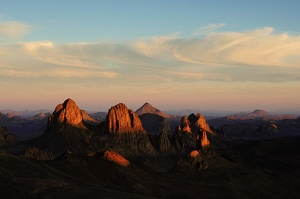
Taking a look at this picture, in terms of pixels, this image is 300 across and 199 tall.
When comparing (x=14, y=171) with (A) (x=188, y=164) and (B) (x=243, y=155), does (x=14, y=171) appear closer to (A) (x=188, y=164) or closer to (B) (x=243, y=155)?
(A) (x=188, y=164)

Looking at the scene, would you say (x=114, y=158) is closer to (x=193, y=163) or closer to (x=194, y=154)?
(x=193, y=163)

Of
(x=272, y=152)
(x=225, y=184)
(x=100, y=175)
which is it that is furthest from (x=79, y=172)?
(x=272, y=152)

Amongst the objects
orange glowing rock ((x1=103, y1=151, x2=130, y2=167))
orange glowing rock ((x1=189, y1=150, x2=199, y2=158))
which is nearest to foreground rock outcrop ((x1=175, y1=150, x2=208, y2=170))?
orange glowing rock ((x1=189, y1=150, x2=199, y2=158))

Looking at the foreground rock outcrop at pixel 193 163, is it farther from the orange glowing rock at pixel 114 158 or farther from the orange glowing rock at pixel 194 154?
the orange glowing rock at pixel 114 158

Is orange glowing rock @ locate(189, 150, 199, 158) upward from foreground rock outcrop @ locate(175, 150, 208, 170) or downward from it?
upward

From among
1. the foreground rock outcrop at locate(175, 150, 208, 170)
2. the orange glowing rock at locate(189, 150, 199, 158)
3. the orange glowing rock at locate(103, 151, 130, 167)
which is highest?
the orange glowing rock at locate(103, 151, 130, 167)

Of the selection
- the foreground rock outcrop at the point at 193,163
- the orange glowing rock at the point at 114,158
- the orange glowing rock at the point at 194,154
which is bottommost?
the foreground rock outcrop at the point at 193,163

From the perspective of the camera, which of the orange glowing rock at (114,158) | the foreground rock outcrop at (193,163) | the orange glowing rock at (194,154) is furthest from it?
the orange glowing rock at (194,154)

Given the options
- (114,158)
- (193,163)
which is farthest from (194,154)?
(114,158)

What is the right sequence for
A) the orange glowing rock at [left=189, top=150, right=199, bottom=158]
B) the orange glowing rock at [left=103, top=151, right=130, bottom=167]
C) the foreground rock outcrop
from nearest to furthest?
the orange glowing rock at [left=103, top=151, right=130, bottom=167] < the foreground rock outcrop < the orange glowing rock at [left=189, top=150, right=199, bottom=158]

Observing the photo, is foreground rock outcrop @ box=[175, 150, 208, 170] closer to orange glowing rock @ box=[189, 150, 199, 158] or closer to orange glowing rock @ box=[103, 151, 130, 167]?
orange glowing rock @ box=[189, 150, 199, 158]

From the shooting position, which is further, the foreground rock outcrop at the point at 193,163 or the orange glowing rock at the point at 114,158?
the foreground rock outcrop at the point at 193,163

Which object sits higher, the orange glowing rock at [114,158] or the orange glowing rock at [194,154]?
the orange glowing rock at [114,158]

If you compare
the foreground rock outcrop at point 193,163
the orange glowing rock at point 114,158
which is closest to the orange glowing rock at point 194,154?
the foreground rock outcrop at point 193,163
